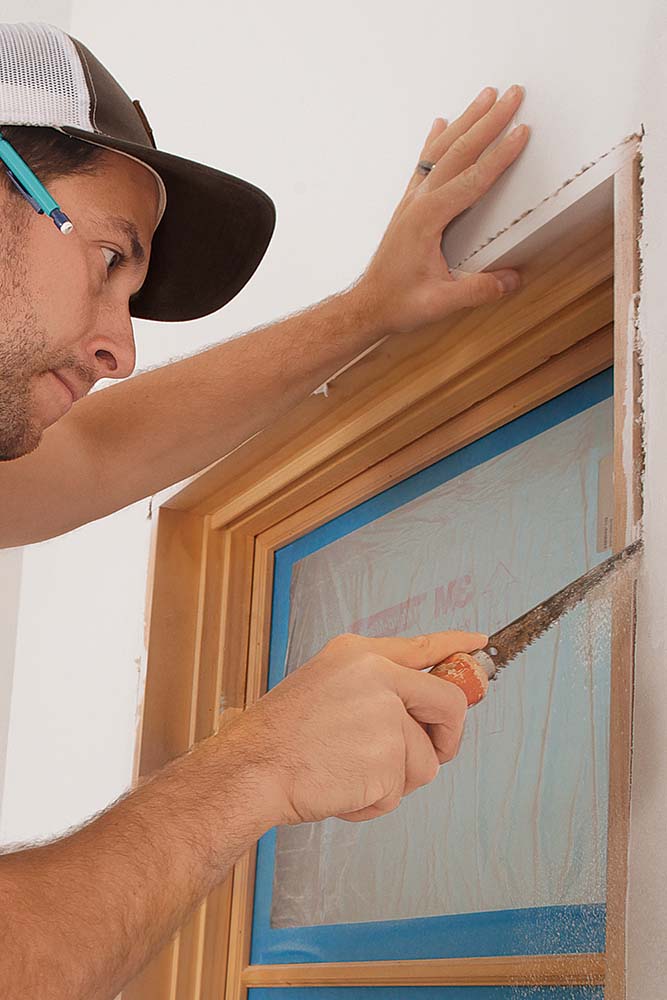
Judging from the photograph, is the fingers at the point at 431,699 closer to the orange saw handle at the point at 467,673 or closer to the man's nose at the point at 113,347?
the orange saw handle at the point at 467,673

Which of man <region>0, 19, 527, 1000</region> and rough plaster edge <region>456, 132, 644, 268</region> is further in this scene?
rough plaster edge <region>456, 132, 644, 268</region>

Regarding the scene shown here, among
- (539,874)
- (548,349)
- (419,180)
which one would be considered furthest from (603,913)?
(419,180)

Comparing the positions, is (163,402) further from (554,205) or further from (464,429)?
(554,205)

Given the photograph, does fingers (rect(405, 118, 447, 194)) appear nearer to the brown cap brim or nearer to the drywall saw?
the brown cap brim

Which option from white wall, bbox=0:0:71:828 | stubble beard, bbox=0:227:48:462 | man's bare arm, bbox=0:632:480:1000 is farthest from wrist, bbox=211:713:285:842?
white wall, bbox=0:0:71:828

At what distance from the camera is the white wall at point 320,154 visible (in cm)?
96

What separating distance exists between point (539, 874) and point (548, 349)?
1.77 feet

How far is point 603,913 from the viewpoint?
104cm

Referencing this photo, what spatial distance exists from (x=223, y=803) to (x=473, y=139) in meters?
0.69

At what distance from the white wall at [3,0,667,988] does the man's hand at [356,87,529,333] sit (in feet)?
0.08

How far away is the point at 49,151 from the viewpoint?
44.9 inches

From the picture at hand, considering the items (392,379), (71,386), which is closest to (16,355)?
(71,386)

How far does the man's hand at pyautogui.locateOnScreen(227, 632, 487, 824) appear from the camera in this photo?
0.91 m

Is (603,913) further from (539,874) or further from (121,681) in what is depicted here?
(121,681)
